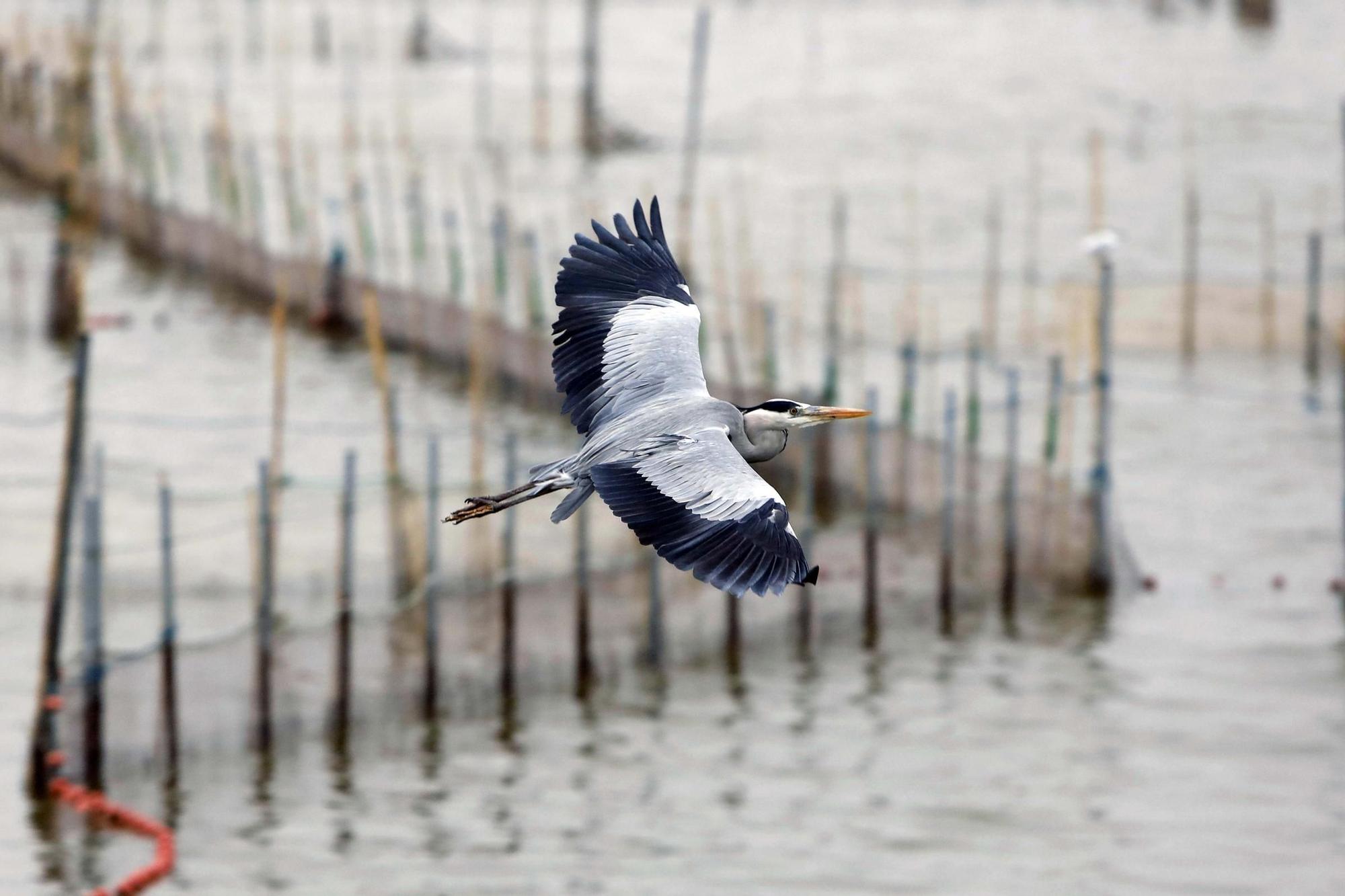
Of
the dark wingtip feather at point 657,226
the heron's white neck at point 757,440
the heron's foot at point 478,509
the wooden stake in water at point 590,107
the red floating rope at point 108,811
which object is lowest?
the red floating rope at point 108,811

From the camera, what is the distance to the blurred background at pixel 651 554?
16703 millimetres

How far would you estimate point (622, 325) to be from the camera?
33.5 ft

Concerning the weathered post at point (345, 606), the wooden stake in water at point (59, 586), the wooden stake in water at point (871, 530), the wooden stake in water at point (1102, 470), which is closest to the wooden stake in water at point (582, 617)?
the weathered post at point (345, 606)

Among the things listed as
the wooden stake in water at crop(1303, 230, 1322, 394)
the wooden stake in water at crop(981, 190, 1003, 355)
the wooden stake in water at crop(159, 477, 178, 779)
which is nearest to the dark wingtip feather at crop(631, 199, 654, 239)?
the wooden stake in water at crop(159, 477, 178, 779)

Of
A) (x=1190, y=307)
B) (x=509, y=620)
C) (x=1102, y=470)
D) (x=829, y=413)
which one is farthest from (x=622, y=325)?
(x=1190, y=307)

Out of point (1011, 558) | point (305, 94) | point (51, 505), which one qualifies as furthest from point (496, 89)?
point (1011, 558)

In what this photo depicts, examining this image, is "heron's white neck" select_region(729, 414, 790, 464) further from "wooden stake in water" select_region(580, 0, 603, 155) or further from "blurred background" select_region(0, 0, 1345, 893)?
"wooden stake in water" select_region(580, 0, 603, 155)

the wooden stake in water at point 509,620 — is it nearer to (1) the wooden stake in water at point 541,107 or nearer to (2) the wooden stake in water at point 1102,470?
(2) the wooden stake in water at point 1102,470

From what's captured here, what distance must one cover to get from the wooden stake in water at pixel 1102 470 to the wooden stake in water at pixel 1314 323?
31.0 ft

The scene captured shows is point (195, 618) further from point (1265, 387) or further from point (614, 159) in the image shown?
point (614, 159)

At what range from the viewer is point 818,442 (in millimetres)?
20906

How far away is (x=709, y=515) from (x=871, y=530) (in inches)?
438

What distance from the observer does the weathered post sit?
57.0 feet

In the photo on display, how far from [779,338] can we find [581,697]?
47.4ft
